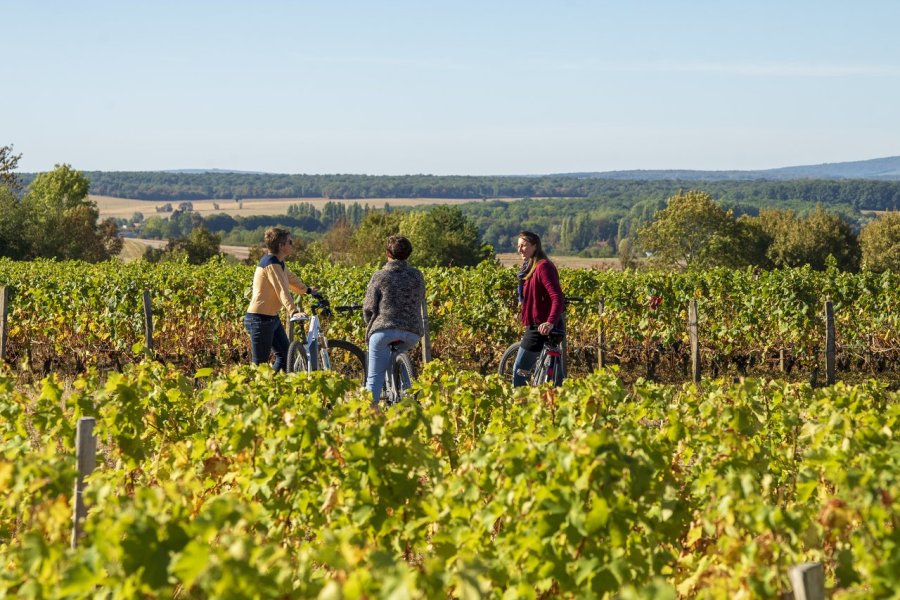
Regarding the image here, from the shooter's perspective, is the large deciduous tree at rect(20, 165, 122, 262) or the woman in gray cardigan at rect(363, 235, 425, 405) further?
the large deciduous tree at rect(20, 165, 122, 262)

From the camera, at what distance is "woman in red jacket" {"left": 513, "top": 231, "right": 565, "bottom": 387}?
8820 mm

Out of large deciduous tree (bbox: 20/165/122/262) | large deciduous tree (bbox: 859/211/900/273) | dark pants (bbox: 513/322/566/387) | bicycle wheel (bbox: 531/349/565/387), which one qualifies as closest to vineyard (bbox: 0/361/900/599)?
dark pants (bbox: 513/322/566/387)

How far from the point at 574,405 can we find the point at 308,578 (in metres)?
2.63

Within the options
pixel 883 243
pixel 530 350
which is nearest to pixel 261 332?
pixel 530 350

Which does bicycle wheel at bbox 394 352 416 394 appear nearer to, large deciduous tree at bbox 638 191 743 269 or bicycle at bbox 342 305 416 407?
bicycle at bbox 342 305 416 407

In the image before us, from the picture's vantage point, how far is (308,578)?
10.8 feet

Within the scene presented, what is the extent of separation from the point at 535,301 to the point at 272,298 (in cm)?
205

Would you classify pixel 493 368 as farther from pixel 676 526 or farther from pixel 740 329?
pixel 676 526

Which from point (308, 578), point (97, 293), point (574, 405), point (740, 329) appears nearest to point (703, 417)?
point (574, 405)

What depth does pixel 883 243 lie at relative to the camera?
8325 centimetres

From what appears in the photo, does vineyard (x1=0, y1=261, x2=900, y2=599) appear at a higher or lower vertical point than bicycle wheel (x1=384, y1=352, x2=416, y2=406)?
higher

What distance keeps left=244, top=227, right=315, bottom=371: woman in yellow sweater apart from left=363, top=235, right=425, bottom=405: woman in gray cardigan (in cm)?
80

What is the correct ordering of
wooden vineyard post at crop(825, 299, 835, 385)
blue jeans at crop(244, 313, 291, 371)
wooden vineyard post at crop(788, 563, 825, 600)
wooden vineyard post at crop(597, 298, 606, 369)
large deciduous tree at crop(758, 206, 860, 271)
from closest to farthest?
wooden vineyard post at crop(788, 563, 825, 600) → blue jeans at crop(244, 313, 291, 371) → wooden vineyard post at crop(825, 299, 835, 385) → wooden vineyard post at crop(597, 298, 606, 369) → large deciduous tree at crop(758, 206, 860, 271)

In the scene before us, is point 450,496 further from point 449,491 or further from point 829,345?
point 829,345
